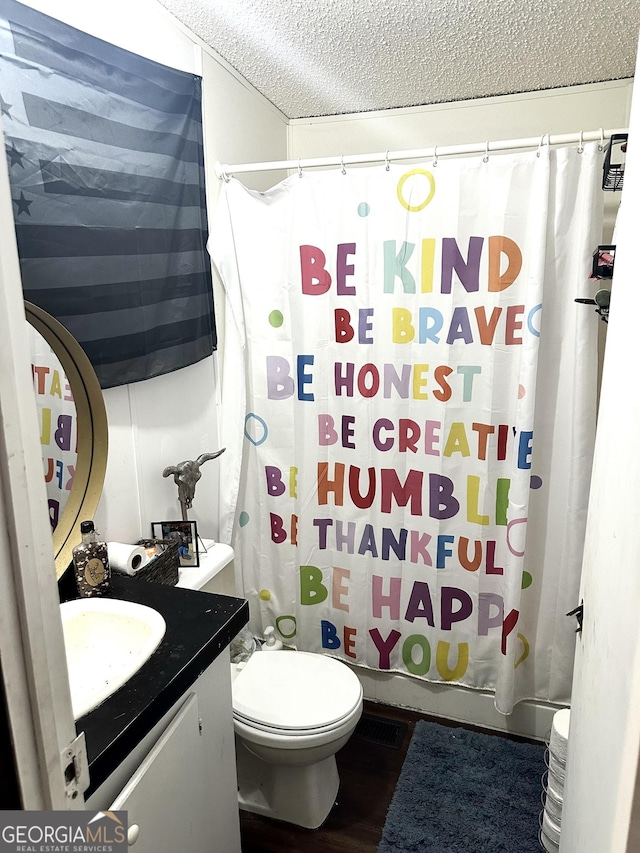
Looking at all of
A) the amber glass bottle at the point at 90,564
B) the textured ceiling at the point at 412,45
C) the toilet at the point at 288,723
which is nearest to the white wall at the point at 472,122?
the textured ceiling at the point at 412,45

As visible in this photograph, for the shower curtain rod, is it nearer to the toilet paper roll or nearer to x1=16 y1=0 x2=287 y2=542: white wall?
x1=16 y1=0 x2=287 y2=542: white wall

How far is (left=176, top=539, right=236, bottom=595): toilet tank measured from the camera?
1.72 m

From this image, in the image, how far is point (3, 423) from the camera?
1.76 ft

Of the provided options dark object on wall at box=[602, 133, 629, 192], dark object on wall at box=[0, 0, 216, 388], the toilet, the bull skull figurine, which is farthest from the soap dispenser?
dark object on wall at box=[602, 133, 629, 192]

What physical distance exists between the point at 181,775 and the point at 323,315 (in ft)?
4.57

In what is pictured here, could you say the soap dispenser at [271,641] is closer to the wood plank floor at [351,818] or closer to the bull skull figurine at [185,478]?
the wood plank floor at [351,818]

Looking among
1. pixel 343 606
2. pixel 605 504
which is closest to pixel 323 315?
pixel 343 606

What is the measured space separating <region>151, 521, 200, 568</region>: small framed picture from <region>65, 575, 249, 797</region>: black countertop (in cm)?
29

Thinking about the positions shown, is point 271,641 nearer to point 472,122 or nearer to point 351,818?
point 351,818

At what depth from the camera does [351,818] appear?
5.87 feet

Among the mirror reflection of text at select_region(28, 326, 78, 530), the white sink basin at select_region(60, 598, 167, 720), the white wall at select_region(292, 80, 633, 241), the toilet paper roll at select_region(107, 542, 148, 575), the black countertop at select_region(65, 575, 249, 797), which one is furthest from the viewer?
the white wall at select_region(292, 80, 633, 241)

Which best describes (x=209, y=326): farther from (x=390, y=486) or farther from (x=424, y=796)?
(x=424, y=796)

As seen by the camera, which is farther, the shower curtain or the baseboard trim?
the baseboard trim

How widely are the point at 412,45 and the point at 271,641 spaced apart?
1970 mm
